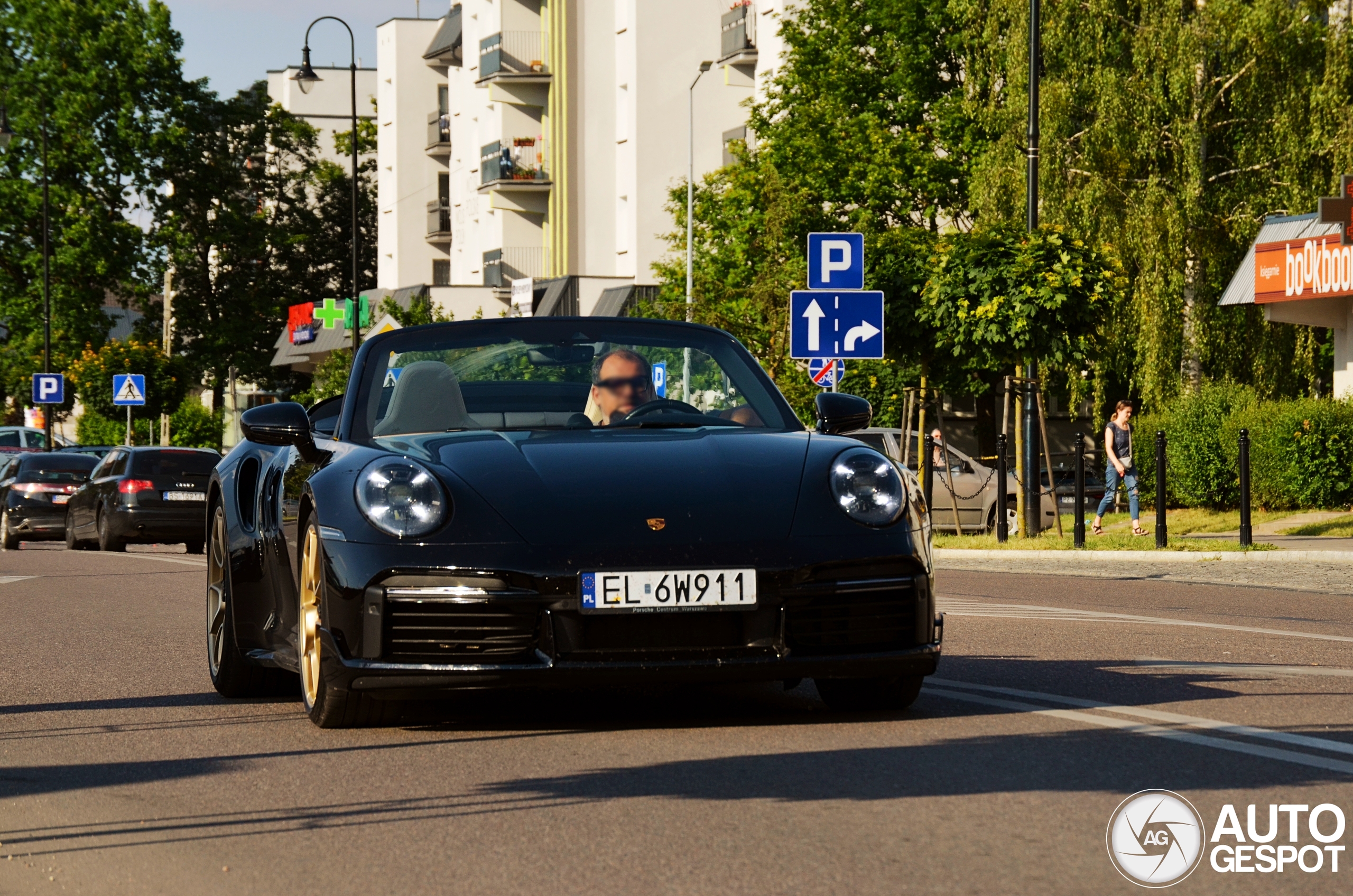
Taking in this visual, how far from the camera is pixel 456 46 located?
76.5 meters

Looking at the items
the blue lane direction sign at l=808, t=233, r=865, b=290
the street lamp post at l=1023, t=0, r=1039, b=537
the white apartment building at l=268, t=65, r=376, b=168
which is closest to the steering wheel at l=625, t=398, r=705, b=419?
the blue lane direction sign at l=808, t=233, r=865, b=290

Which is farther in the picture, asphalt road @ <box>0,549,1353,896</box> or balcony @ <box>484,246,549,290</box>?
balcony @ <box>484,246,549,290</box>

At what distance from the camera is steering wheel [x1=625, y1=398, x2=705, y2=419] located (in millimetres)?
7371

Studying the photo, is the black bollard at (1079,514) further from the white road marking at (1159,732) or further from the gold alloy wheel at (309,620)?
the gold alloy wheel at (309,620)

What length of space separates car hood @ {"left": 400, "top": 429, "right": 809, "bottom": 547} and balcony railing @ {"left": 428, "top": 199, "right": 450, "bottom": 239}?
7373cm

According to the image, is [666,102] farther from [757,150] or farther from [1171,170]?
[1171,170]

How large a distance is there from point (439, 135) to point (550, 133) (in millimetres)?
13859

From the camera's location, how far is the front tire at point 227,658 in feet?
26.2

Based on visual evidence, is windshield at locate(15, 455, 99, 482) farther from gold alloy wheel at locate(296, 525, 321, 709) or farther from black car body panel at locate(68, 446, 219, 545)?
gold alloy wheel at locate(296, 525, 321, 709)

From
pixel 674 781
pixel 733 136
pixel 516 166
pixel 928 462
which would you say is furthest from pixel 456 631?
pixel 516 166

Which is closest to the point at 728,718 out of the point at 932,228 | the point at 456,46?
the point at 932,228

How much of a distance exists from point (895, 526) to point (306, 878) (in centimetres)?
267

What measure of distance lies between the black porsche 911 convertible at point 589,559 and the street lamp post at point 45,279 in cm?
4883

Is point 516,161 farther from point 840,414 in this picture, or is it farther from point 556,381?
point 840,414
